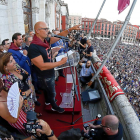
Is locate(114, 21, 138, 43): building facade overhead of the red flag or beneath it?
overhead

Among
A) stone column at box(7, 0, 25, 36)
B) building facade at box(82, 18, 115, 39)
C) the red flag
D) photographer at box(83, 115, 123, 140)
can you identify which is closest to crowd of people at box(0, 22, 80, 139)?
photographer at box(83, 115, 123, 140)

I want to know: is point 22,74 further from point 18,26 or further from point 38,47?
point 18,26

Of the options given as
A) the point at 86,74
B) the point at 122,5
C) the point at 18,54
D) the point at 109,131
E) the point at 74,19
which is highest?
the point at 74,19

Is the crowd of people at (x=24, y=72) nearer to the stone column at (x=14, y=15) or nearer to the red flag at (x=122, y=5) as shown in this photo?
the red flag at (x=122, y=5)

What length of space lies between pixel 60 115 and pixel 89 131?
3.95ft

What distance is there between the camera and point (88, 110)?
3.24 meters

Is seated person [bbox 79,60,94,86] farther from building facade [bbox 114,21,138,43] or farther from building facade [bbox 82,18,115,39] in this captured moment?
building facade [bbox 114,21,138,43]

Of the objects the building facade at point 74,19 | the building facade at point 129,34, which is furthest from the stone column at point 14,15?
the building facade at point 129,34

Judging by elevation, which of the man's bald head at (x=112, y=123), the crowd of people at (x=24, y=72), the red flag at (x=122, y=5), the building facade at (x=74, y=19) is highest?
the building facade at (x=74, y=19)

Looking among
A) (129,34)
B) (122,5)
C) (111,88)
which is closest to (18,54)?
(111,88)

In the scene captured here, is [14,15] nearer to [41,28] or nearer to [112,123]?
[41,28]

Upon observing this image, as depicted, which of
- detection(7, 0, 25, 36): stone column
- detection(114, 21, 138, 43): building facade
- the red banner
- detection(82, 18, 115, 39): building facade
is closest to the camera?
the red banner

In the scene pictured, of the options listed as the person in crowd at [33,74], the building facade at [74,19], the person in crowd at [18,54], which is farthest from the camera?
the building facade at [74,19]

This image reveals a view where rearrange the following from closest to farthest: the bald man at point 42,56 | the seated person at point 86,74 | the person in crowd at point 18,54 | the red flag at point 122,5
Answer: the bald man at point 42,56, the person in crowd at point 18,54, the red flag at point 122,5, the seated person at point 86,74
